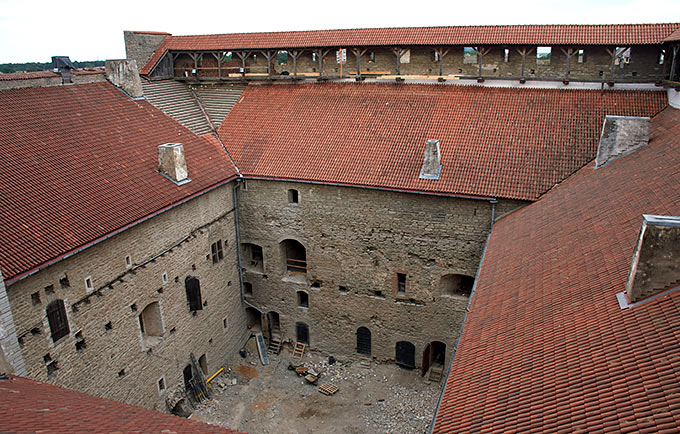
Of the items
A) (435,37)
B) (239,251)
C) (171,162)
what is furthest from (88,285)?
(435,37)

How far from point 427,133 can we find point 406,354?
27.3 ft

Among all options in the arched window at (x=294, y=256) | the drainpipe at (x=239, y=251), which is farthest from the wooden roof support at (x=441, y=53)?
the drainpipe at (x=239, y=251)

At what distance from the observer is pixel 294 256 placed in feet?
67.1

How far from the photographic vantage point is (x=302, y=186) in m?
18.3

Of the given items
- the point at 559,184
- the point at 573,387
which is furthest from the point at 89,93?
the point at 573,387

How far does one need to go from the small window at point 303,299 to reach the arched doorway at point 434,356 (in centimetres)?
500

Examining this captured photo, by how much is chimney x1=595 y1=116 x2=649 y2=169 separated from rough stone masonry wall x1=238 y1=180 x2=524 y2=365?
114 inches

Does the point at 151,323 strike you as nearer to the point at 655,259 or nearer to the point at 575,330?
the point at 575,330

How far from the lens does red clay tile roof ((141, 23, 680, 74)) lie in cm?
1806

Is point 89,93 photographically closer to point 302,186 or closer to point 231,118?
point 231,118

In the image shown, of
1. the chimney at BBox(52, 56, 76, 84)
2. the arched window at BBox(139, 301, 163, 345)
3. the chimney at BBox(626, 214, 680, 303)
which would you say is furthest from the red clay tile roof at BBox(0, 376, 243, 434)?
the chimney at BBox(52, 56, 76, 84)

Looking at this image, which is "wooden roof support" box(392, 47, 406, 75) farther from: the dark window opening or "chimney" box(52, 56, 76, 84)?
"chimney" box(52, 56, 76, 84)

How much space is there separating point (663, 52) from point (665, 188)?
33.6 feet

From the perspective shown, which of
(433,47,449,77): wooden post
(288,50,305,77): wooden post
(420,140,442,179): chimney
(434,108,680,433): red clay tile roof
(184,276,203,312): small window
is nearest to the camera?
(434,108,680,433): red clay tile roof
